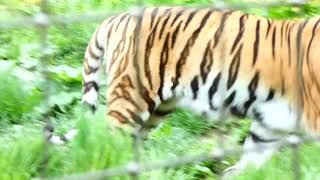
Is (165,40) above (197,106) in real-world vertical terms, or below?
above

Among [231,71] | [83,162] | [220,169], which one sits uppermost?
[83,162]

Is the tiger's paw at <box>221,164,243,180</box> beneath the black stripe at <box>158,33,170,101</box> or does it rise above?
beneath

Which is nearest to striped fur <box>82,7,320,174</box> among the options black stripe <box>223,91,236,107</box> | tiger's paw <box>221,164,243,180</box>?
black stripe <box>223,91,236,107</box>

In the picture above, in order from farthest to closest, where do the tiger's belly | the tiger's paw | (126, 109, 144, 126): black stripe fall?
the tiger's belly, (126, 109, 144, 126): black stripe, the tiger's paw

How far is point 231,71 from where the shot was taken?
3.38m

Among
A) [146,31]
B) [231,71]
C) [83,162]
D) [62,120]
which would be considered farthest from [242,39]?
[83,162]

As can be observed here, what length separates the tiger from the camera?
10.7ft

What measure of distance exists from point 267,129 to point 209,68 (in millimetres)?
354

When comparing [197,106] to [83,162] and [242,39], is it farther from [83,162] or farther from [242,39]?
[83,162]

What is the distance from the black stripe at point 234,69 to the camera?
11.1 feet

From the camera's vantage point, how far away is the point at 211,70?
336 cm

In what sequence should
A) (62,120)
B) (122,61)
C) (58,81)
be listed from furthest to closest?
(58,81) < (62,120) < (122,61)

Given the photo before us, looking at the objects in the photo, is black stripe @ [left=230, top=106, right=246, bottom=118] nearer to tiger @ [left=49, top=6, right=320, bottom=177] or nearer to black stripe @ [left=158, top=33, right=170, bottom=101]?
tiger @ [left=49, top=6, right=320, bottom=177]

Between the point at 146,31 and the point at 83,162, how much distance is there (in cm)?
117
